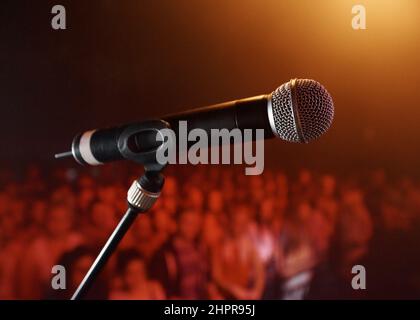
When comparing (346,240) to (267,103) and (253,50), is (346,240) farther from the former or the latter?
(267,103)

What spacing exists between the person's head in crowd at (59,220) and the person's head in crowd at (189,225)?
327 millimetres

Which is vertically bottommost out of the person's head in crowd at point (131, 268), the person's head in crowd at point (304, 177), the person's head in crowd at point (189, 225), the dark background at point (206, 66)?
the person's head in crowd at point (131, 268)

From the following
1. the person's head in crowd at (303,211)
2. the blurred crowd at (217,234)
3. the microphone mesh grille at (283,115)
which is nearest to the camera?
the microphone mesh grille at (283,115)

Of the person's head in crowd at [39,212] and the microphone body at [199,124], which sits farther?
the person's head in crowd at [39,212]

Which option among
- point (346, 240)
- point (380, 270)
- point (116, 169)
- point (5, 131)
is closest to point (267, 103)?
point (116, 169)

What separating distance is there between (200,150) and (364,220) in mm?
1166

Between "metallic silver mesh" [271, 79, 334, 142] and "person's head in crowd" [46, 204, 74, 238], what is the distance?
0.95 metres

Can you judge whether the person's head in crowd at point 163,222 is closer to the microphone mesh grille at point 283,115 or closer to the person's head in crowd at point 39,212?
the person's head in crowd at point 39,212

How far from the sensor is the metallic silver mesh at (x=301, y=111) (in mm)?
423

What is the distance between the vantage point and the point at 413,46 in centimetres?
156

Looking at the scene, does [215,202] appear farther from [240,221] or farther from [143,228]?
[143,228]

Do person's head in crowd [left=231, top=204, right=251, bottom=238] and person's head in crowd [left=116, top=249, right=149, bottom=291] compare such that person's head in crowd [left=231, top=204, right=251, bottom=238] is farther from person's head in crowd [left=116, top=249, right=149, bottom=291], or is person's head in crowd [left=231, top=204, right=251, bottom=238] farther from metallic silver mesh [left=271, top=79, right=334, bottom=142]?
metallic silver mesh [left=271, top=79, right=334, bottom=142]

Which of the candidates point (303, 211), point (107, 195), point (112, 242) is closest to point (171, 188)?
point (107, 195)

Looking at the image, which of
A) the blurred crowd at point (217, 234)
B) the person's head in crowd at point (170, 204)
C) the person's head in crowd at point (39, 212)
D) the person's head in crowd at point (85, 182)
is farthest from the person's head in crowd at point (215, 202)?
the person's head in crowd at point (39, 212)
